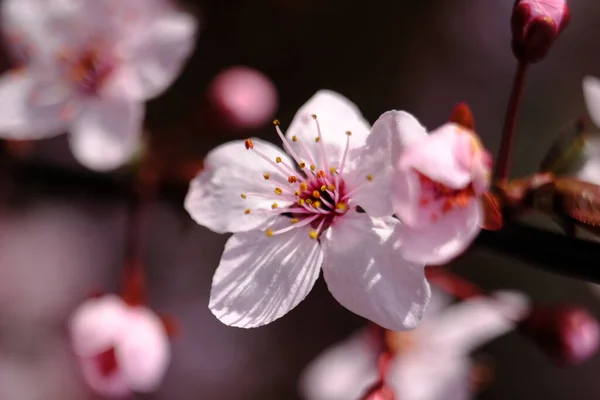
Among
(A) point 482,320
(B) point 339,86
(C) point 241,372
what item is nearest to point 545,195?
(A) point 482,320

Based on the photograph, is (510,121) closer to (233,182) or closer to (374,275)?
(374,275)

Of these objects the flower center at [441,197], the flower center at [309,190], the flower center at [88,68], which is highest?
the flower center at [441,197]

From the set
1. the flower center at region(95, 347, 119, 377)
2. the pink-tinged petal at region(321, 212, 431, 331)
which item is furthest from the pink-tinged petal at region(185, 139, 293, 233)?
the flower center at region(95, 347, 119, 377)

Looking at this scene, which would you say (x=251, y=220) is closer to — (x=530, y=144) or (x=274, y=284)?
(x=274, y=284)

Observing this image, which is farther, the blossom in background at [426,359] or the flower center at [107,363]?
the blossom in background at [426,359]

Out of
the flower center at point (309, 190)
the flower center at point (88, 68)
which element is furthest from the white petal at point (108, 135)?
the flower center at point (309, 190)

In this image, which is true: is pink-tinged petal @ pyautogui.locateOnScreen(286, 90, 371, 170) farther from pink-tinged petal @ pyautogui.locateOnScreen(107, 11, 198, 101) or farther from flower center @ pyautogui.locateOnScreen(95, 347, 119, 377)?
flower center @ pyautogui.locateOnScreen(95, 347, 119, 377)

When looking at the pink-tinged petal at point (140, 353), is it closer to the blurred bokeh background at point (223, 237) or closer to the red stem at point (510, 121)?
the red stem at point (510, 121)

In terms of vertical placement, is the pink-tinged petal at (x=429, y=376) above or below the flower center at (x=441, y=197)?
below
